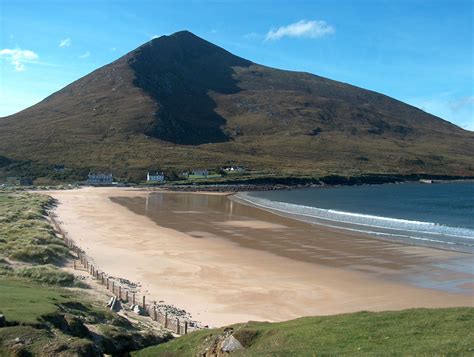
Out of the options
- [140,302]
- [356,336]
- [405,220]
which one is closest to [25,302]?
[140,302]

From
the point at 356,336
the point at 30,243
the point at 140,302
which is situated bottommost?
the point at 140,302

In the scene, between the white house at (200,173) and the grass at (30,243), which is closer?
the grass at (30,243)

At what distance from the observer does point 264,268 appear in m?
33.2

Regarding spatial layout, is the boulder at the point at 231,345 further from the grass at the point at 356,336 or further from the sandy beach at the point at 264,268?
the sandy beach at the point at 264,268

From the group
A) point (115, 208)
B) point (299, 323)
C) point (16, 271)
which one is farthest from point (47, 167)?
point (299, 323)

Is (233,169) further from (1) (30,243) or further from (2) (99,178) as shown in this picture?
(1) (30,243)

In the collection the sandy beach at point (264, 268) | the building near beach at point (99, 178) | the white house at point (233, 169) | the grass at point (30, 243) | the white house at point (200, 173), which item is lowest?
the sandy beach at point (264, 268)

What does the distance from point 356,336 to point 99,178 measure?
12845 cm

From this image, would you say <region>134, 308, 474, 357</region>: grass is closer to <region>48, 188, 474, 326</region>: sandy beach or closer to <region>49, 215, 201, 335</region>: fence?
<region>49, 215, 201, 335</region>: fence

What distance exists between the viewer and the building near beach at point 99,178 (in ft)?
436

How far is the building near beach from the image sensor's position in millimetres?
133000

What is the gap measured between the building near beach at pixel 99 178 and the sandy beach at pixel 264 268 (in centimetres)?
7702

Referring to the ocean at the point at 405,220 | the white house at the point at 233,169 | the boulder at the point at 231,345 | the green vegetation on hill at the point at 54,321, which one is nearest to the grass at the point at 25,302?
the green vegetation on hill at the point at 54,321

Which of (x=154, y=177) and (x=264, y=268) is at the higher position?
(x=154, y=177)
